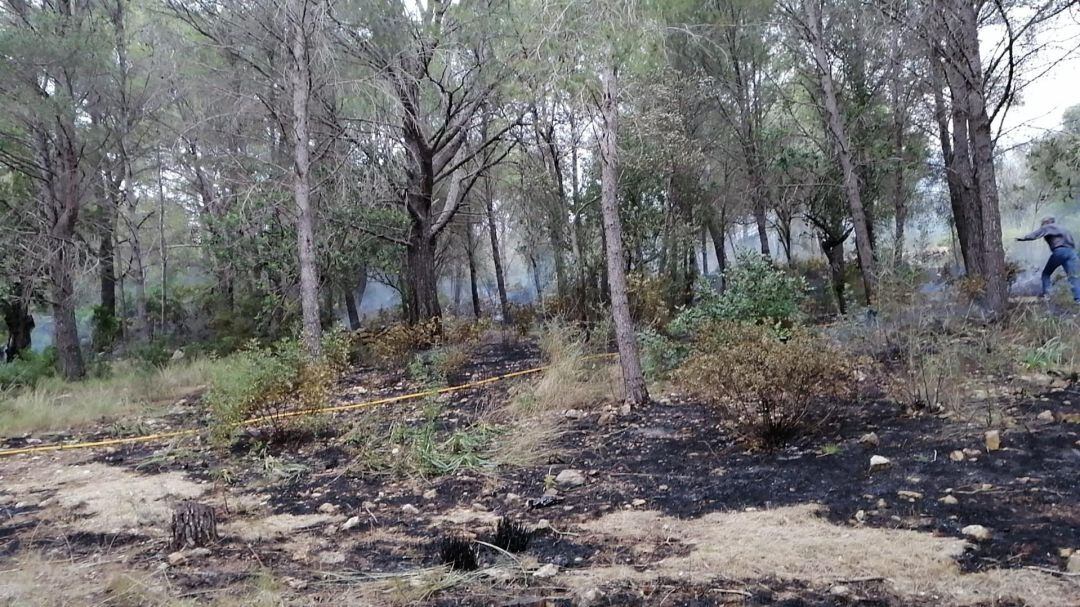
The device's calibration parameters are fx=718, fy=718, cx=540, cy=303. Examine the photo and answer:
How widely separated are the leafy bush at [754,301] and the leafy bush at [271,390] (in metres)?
3.82

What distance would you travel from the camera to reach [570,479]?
15.1 ft

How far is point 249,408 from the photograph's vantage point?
6.05 metres

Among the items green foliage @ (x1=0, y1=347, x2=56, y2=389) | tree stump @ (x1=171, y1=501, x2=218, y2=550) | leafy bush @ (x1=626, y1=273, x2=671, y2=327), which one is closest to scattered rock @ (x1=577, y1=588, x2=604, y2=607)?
tree stump @ (x1=171, y1=501, x2=218, y2=550)

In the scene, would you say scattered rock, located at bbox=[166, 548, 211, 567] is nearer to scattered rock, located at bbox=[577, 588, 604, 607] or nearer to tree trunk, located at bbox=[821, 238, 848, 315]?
scattered rock, located at bbox=[577, 588, 604, 607]

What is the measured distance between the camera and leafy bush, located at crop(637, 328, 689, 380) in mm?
7484

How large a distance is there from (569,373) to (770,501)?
3.60m

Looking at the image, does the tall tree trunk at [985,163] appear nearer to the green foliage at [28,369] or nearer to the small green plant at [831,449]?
the small green plant at [831,449]

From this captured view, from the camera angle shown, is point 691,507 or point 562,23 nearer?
point 691,507

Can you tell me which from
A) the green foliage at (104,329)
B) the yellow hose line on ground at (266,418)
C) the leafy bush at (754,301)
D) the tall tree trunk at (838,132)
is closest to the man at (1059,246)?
the tall tree trunk at (838,132)

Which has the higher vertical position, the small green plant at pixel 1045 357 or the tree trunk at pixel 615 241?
the tree trunk at pixel 615 241

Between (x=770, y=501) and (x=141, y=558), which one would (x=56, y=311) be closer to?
(x=141, y=558)

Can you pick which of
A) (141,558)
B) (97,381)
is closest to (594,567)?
(141,558)

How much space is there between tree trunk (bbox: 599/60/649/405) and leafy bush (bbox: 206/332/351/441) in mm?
2704

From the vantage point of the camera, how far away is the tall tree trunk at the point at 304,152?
8.91 m
